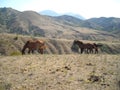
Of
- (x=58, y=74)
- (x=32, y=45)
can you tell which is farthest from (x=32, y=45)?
(x=58, y=74)

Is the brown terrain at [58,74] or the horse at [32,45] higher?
the horse at [32,45]

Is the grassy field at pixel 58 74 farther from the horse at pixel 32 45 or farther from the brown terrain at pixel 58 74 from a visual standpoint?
the horse at pixel 32 45

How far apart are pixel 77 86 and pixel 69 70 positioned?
4.10m

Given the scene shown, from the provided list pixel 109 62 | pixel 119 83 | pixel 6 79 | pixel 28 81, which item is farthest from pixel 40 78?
pixel 109 62

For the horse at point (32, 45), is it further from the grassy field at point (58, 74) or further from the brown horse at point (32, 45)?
the grassy field at point (58, 74)

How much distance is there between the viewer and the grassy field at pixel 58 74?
16.9 meters

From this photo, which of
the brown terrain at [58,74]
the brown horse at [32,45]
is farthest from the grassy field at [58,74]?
the brown horse at [32,45]

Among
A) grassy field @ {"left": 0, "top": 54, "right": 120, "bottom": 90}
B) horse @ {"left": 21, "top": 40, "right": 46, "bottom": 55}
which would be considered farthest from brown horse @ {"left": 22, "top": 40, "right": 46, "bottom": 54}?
grassy field @ {"left": 0, "top": 54, "right": 120, "bottom": 90}

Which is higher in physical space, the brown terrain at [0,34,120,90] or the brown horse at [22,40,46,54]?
the brown horse at [22,40,46,54]

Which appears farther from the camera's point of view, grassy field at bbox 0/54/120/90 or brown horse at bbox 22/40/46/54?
brown horse at bbox 22/40/46/54

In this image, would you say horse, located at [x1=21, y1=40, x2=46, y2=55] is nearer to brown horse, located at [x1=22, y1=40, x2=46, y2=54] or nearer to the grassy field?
brown horse, located at [x1=22, y1=40, x2=46, y2=54]

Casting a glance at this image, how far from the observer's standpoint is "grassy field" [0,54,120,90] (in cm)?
1689

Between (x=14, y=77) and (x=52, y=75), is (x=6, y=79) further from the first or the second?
(x=52, y=75)

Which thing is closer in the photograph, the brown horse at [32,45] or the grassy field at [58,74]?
the grassy field at [58,74]
